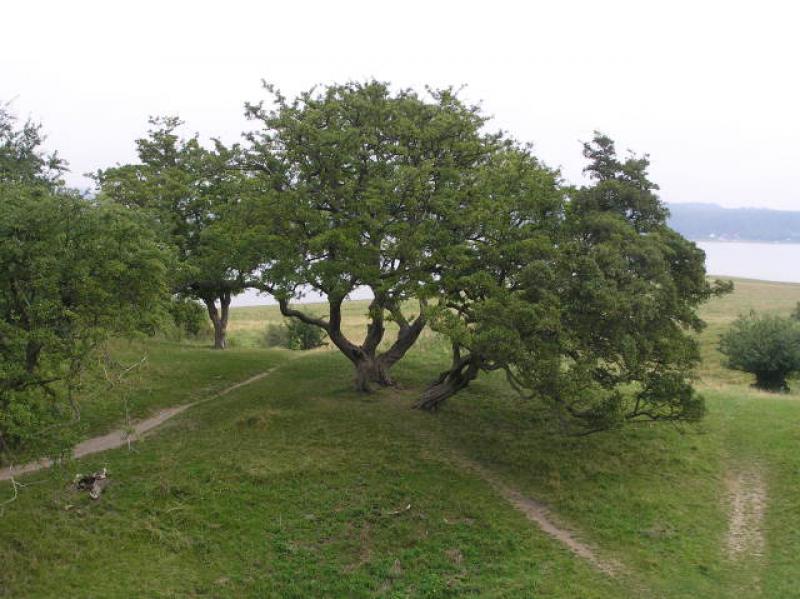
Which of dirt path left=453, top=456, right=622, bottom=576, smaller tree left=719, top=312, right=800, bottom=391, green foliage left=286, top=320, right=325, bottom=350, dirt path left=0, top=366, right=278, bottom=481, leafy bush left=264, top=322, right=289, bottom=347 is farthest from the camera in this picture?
leafy bush left=264, top=322, right=289, bottom=347

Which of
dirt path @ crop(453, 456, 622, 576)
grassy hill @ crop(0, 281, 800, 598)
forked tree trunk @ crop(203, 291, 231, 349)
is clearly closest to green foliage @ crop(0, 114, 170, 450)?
grassy hill @ crop(0, 281, 800, 598)

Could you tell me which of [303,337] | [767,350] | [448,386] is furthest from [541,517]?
[303,337]

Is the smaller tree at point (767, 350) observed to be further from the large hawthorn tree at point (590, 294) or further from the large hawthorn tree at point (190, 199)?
the large hawthorn tree at point (190, 199)

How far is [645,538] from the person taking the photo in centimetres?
2041

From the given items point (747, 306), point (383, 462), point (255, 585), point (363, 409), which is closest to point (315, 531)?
point (255, 585)

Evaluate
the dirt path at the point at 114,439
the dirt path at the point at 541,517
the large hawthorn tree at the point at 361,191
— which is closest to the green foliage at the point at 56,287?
the dirt path at the point at 114,439

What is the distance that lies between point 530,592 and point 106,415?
1928cm

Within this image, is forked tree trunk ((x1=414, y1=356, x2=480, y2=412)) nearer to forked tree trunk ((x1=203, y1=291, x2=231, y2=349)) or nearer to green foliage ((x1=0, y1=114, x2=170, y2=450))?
green foliage ((x1=0, y1=114, x2=170, y2=450))

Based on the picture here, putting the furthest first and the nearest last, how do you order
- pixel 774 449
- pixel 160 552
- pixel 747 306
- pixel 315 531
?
pixel 747 306 < pixel 774 449 < pixel 315 531 < pixel 160 552

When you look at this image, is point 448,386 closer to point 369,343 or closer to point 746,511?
point 369,343

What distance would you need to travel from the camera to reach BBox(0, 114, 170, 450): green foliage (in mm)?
16344

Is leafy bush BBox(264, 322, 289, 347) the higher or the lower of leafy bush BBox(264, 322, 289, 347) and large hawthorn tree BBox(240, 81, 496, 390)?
the lower

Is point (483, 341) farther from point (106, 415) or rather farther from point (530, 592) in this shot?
point (106, 415)

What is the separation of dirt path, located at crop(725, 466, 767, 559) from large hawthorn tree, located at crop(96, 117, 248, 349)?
20914mm
